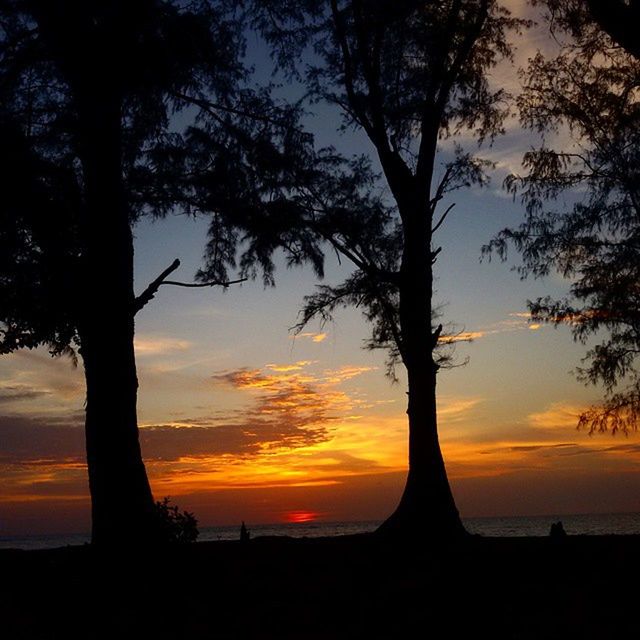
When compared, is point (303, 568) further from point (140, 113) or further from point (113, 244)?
point (140, 113)

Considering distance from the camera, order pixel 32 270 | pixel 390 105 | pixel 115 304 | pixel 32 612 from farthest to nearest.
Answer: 1. pixel 390 105
2. pixel 32 270
3. pixel 115 304
4. pixel 32 612

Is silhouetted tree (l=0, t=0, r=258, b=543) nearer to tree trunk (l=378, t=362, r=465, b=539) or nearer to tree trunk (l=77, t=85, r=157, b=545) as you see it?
tree trunk (l=77, t=85, r=157, b=545)

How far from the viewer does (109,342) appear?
13.0 meters

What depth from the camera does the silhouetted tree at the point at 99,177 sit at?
1288cm

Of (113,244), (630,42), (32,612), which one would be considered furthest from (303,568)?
(630,42)

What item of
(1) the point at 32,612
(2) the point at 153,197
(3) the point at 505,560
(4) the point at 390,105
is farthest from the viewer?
(4) the point at 390,105

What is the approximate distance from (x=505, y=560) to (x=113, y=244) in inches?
321

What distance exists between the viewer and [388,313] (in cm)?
2095

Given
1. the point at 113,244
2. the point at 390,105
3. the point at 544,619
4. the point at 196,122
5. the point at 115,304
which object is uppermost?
the point at 390,105

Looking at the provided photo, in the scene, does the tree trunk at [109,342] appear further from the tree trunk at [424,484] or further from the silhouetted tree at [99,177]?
the tree trunk at [424,484]

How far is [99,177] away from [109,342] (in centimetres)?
292

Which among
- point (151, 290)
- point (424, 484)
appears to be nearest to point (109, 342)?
point (151, 290)

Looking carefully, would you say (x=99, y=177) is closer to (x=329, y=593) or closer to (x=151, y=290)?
(x=151, y=290)

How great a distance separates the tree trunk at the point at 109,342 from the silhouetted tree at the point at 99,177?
0.02 m
